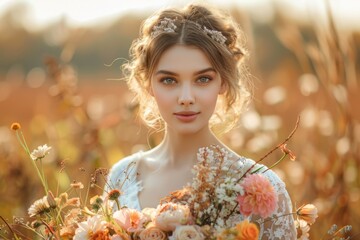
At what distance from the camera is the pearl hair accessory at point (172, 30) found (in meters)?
2.81

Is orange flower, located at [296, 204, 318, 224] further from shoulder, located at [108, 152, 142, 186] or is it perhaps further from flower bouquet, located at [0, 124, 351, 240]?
shoulder, located at [108, 152, 142, 186]

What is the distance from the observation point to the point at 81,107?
3.79m

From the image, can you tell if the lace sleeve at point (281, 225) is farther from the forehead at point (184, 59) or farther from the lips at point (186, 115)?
the forehead at point (184, 59)

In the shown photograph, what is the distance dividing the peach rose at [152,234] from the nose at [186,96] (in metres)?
0.76

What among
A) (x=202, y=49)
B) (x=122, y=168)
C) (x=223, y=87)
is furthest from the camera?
(x=122, y=168)

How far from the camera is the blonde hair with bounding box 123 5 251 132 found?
9.07 ft

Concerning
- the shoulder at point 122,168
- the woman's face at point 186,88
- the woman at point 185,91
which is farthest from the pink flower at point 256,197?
the shoulder at point 122,168

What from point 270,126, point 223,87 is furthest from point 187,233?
point 270,126

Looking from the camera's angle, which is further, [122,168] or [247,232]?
[122,168]

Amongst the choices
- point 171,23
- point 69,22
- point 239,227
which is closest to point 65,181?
point 69,22

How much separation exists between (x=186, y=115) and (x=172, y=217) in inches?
31.8

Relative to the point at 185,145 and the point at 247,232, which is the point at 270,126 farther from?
the point at 247,232

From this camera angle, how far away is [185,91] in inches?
103

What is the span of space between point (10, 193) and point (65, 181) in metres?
0.51
